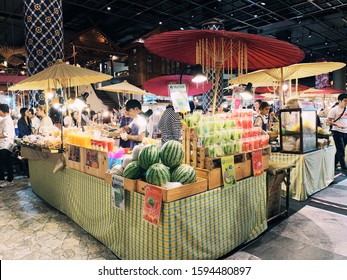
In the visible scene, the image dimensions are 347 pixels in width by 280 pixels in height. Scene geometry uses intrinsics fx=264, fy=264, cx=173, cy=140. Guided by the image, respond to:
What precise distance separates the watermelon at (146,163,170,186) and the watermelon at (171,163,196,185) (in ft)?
0.28

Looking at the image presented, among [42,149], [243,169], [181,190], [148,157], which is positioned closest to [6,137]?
[42,149]

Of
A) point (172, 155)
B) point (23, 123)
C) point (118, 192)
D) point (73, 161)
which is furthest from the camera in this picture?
point (23, 123)

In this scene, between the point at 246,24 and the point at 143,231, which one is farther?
the point at 246,24

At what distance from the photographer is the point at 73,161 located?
12.9 feet

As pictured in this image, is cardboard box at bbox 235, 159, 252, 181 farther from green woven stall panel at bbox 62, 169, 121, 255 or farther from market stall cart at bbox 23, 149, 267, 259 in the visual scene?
green woven stall panel at bbox 62, 169, 121, 255

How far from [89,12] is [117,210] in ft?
50.5

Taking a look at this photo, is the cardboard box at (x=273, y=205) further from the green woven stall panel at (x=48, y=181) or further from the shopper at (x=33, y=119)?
the shopper at (x=33, y=119)

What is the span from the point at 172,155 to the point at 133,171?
1.41 ft

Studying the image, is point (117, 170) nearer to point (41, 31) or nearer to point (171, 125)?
point (171, 125)

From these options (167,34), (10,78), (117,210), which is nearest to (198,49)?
(167,34)

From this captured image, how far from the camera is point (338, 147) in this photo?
7039 millimetres

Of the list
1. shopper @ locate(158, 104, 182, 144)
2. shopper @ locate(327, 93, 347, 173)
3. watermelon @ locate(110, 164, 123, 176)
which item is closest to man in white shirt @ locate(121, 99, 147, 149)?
shopper @ locate(158, 104, 182, 144)
